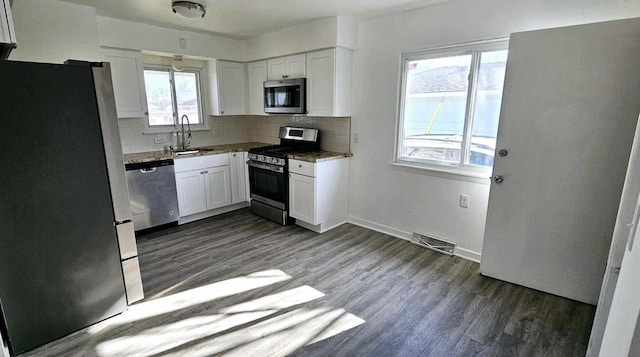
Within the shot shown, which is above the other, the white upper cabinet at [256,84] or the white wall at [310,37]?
the white wall at [310,37]

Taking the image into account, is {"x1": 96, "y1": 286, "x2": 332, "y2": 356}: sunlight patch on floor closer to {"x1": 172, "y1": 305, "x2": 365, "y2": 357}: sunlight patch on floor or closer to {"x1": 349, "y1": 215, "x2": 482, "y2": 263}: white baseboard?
{"x1": 172, "y1": 305, "x2": 365, "y2": 357}: sunlight patch on floor

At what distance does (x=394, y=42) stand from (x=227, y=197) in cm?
291

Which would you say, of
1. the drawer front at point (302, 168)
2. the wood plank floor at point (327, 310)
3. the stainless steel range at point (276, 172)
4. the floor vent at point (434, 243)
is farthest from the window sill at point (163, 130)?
the floor vent at point (434, 243)

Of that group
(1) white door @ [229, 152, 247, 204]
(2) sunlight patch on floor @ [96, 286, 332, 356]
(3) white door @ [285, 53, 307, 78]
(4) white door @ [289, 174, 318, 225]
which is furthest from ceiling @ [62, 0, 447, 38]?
(2) sunlight patch on floor @ [96, 286, 332, 356]

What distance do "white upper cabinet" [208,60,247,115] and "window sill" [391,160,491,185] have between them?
99.5 inches

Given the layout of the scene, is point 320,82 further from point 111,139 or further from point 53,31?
point 53,31

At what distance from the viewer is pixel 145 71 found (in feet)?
13.1

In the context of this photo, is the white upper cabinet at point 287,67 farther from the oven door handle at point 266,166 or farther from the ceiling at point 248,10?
the oven door handle at point 266,166

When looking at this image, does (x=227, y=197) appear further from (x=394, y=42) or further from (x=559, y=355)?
(x=559, y=355)

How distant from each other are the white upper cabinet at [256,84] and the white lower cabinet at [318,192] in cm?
132

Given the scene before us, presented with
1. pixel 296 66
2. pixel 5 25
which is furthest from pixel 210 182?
pixel 5 25

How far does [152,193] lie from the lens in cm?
356

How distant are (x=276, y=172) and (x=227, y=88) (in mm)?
1579

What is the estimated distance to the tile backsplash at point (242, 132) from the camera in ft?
12.8
